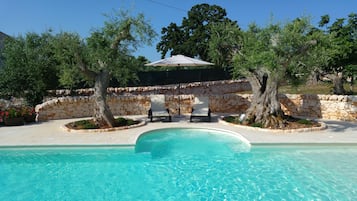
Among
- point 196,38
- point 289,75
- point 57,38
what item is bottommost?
point 289,75

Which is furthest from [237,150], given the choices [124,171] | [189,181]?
[124,171]

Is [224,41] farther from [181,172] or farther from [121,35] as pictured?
[181,172]

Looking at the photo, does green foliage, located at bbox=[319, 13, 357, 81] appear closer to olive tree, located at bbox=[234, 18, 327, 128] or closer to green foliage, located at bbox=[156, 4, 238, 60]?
olive tree, located at bbox=[234, 18, 327, 128]

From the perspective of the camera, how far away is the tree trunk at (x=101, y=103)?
10180 millimetres

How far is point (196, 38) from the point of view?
3922 cm

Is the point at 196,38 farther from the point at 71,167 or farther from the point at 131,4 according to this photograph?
the point at 71,167

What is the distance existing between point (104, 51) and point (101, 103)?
1.99 meters

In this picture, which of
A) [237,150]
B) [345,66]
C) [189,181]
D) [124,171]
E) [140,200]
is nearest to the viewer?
[140,200]

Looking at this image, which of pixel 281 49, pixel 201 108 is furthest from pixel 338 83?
pixel 201 108

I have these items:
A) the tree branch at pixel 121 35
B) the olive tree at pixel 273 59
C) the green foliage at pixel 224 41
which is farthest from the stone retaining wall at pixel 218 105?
the tree branch at pixel 121 35

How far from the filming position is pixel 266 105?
34.4 feet

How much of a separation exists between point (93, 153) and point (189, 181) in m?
3.10

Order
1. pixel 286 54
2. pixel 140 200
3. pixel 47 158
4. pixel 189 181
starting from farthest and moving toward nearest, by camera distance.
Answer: pixel 286 54 < pixel 47 158 < pixel 189 181 < pixel 140 200

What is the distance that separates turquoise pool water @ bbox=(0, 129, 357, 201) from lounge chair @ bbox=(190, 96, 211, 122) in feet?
9.01
